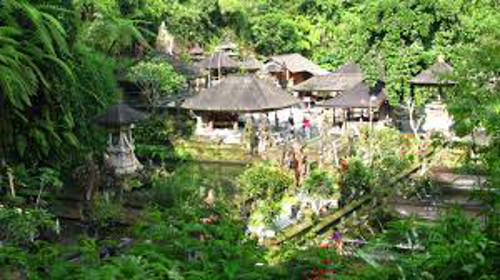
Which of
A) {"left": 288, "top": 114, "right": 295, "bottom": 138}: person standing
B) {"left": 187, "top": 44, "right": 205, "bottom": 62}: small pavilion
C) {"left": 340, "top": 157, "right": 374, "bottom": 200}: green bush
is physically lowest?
Result: {"left": 340, "top": 157, "right": 374, "bottom": 200}: green bush

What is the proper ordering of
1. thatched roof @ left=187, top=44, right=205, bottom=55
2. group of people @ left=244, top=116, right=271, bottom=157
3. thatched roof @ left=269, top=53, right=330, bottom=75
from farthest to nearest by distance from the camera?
thatched roof @ left=269, top=53, right=330, bottom=75 → thatched roof @ left=187, top=44, right=205, bottom=55 → group of people @ left=244, top=116, right=271, bottom=157

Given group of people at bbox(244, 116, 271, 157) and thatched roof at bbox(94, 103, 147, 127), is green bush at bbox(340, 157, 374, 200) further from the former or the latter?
group of people at bbox(244, 116, 271, 157)

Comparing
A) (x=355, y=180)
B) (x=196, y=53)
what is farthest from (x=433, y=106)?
(x=196, y=53)

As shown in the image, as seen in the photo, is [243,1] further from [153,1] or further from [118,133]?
[118,133]

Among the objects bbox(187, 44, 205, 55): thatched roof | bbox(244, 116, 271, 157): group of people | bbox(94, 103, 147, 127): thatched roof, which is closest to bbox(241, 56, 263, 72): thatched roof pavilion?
bbox(187, 44, 205, 55): thatched roof

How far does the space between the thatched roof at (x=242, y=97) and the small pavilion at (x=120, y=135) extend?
4.91 metres

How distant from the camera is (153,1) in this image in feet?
127

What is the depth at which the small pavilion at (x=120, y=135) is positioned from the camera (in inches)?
658

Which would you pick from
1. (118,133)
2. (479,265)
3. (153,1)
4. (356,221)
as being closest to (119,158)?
(118,133)

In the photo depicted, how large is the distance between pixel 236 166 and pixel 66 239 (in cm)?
961

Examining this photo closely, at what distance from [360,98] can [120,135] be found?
10441mm

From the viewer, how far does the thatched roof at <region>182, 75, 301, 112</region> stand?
2173 centimetres

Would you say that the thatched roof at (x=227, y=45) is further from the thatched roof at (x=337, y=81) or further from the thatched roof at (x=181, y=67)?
the thatched roof at (x=337, y=81)

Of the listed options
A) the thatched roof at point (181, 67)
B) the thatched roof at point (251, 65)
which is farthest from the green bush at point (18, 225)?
the thatched roof at point (251, 65)
